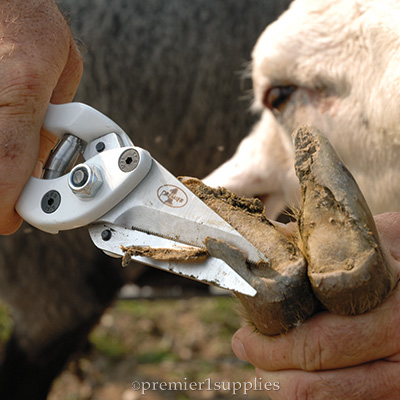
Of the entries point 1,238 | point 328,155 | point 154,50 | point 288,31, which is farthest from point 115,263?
point 328,155

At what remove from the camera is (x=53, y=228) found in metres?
0.68

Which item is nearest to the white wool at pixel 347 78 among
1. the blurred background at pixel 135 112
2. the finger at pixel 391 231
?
the finger at pixel 391 231

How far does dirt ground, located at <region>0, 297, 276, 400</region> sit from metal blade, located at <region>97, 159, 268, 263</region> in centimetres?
160

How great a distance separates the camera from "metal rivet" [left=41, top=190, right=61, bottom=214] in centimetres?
67

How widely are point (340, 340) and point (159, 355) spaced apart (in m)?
2.09

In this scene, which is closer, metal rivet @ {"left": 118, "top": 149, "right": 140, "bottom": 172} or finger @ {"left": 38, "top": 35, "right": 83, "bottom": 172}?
metal rivet @ {"left": 118, "top": 149, "right": 140, "bottom": 172}

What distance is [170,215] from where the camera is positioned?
2.04ft

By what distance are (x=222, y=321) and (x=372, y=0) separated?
7.05 feet

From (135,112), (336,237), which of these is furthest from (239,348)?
(135,112)

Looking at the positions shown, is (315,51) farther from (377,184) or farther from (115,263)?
(115,263)

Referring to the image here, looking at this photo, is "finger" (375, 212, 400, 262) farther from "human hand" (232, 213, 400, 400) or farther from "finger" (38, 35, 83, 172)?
"finger" (38, 35, 83, 172)

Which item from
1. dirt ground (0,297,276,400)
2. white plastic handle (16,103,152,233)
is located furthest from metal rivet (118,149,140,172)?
dirt ground (0,297,276,400)

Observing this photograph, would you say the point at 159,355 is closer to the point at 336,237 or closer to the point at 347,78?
the point at 347,78

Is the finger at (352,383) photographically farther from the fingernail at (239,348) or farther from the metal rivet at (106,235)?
the metal rivet at (106,235)
